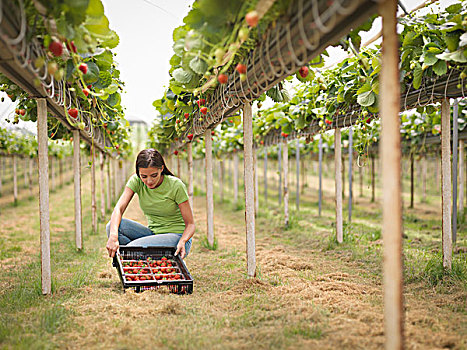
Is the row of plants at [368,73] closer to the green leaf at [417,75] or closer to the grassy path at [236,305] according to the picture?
the green leaf at [417,75]

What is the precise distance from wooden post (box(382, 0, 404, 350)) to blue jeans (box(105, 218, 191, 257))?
2.59 metres

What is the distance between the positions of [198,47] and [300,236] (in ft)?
15.9

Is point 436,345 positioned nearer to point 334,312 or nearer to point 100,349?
point 334,312

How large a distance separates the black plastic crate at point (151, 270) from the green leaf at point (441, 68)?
8.64ft

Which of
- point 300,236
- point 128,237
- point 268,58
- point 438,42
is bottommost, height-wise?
point 300,236

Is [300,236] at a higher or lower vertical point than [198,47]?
lower

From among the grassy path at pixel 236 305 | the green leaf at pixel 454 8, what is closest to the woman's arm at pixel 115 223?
the grassy path at pixel 236 305

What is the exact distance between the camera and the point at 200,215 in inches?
408

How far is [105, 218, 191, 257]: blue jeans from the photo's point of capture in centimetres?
396

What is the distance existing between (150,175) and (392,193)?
251cm

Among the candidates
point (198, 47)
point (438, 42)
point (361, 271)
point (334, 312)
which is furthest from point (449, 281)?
point (198, 47)

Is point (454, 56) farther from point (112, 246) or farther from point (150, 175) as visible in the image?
point (112, 246)

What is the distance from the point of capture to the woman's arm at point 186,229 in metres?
3.79

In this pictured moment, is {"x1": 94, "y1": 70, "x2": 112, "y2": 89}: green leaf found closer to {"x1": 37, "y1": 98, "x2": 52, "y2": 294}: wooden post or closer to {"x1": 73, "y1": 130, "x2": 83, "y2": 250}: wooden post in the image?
{"x1": 37, "y1": 98, "x2": 52, "y2": 294}: wooden post
